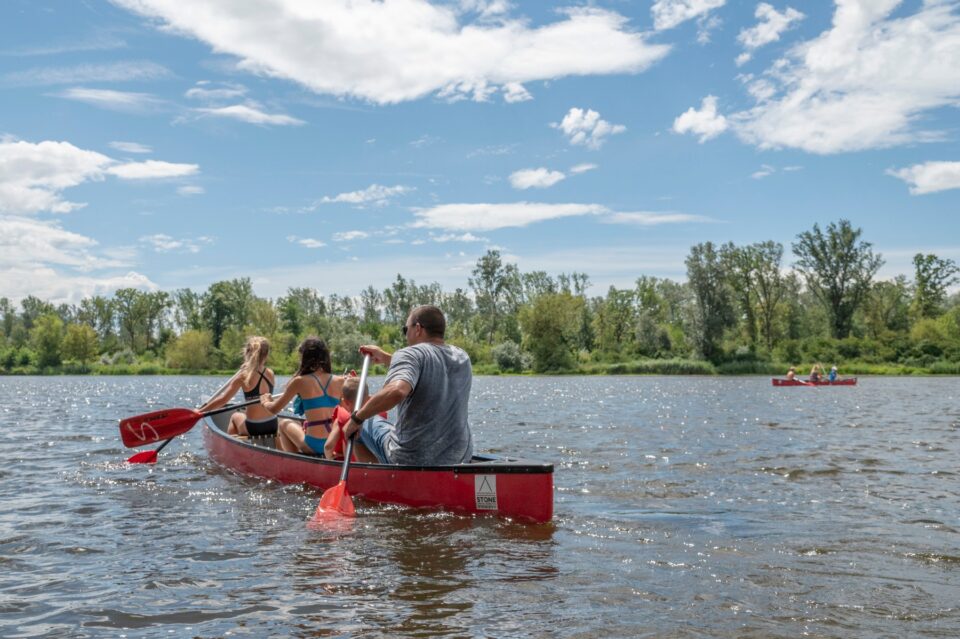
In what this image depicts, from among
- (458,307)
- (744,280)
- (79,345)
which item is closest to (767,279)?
(744,280)

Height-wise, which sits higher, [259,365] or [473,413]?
[259,365]

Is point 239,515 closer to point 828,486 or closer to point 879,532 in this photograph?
point 879,532

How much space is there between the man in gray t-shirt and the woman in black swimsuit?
3.03 m

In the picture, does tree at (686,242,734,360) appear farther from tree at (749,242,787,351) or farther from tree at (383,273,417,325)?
tree at (383,273,417,325)

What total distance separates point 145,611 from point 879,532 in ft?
Answer: 18.5

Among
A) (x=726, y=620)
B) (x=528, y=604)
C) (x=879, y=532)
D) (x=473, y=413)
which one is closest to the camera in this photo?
(x=726, y=620)

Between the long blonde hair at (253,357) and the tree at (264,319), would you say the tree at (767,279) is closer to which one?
the tree at (264,319)

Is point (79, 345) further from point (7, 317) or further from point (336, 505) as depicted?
point (336, 505)

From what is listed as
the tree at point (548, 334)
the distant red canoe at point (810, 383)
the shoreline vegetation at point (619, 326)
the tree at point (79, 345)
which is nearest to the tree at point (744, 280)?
the shoreline vegetation at point (619, 326)

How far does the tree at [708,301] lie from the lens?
64875 millimetres

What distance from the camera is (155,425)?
1055 cm

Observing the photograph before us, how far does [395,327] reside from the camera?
90.8 meters

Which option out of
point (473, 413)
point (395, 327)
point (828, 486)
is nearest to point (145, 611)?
point (828, 486)

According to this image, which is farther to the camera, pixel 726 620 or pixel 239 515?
pixel 239 515
